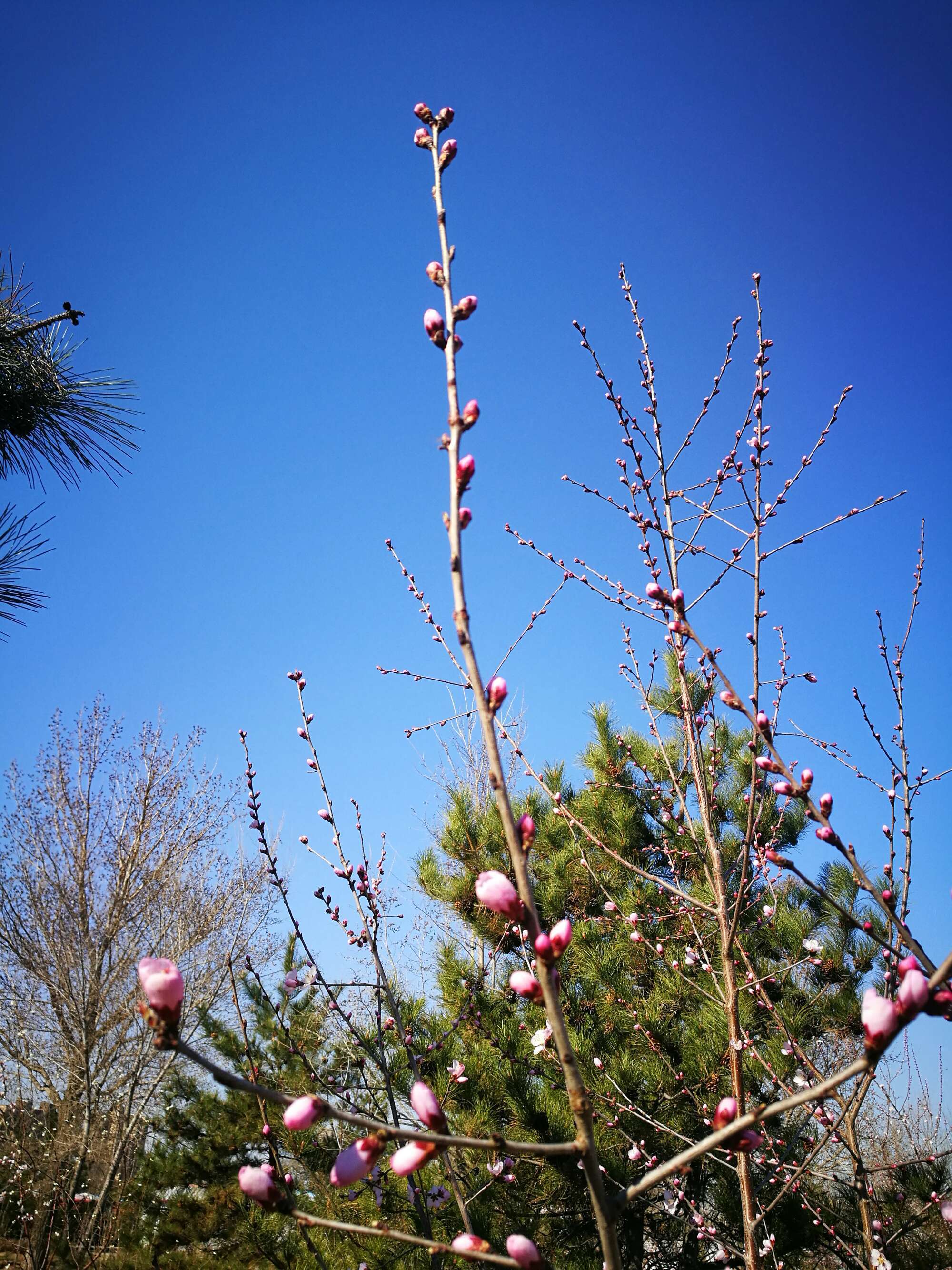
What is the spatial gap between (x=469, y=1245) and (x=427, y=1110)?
0.13m

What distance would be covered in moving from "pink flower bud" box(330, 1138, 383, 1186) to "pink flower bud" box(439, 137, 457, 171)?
117cm

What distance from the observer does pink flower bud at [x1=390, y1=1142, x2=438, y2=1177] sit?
0.62 meters

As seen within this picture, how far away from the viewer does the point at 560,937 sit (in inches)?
27.0

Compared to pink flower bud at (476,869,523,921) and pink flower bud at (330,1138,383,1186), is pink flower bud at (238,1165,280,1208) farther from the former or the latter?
pink flower bud at (476,869,523,921)

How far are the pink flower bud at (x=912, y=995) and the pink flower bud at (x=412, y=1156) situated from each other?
420 mm

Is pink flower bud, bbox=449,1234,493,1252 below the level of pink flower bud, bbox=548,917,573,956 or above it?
below

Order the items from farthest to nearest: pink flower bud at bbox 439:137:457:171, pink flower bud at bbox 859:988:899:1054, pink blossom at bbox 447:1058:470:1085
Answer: pink blossom at bbox 447:1058:470:1085 → pink flower bud at bbox 439:137:457:171 → pink flower bud at bbox 859:988:899:1054

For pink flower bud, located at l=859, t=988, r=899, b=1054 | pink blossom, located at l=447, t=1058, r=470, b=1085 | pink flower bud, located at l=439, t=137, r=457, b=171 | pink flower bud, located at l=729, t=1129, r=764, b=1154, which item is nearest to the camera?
pink flower bud, located at l=859, t=988, r=899, b=1054

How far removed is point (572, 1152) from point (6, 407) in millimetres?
4418

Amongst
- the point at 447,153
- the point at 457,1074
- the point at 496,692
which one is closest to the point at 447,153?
the point at 447,153

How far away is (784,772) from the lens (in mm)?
1155

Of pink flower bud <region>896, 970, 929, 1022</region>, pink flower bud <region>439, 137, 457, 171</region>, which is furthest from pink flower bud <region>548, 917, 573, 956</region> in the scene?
pink flower bud <region>439, 137, 457, 171</region>

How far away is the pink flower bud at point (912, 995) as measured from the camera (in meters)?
0.60

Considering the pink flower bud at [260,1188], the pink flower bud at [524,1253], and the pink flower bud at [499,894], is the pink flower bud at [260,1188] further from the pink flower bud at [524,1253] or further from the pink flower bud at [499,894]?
the pink flower bud at [499,894]
